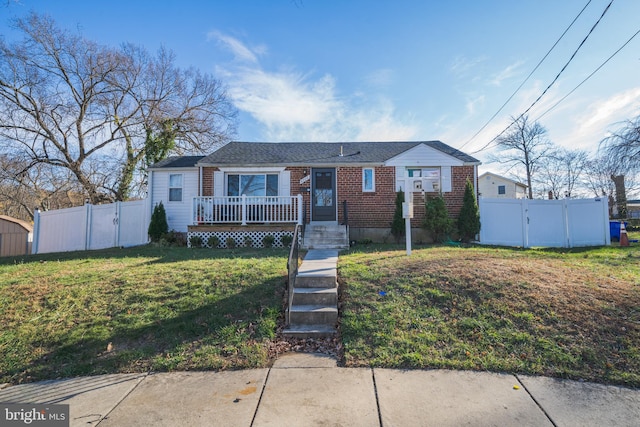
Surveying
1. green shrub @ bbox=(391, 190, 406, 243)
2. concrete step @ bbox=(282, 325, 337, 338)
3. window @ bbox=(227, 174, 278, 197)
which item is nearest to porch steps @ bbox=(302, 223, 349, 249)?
green shrub @ bbox=(391, 190, 406, 243)

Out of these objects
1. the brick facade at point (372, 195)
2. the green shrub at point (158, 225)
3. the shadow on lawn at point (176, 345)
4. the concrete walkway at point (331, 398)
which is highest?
the brick facade at point (372, 195)

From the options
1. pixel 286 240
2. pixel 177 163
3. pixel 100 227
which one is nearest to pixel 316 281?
pixel 286 240

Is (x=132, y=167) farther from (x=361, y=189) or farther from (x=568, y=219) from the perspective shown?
(x=568, y=219)

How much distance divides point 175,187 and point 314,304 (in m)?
10.3

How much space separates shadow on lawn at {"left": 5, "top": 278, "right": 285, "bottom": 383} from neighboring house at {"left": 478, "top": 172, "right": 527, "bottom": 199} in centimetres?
3796

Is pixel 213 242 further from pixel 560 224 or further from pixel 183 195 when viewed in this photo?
pixel 560 224

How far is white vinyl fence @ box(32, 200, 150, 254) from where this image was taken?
1258 cm

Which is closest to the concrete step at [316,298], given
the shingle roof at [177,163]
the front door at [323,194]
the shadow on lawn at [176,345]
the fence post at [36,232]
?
the shadow on lawn at [176,345]

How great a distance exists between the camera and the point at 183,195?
13.0 metres

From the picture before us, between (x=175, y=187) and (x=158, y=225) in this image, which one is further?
(x=175, y=187)

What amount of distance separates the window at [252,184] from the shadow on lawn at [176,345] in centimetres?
795

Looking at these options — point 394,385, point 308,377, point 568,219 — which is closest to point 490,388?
point 394,385

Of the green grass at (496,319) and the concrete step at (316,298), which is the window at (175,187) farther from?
the concrete step at (316,298)

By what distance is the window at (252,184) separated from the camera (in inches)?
502
